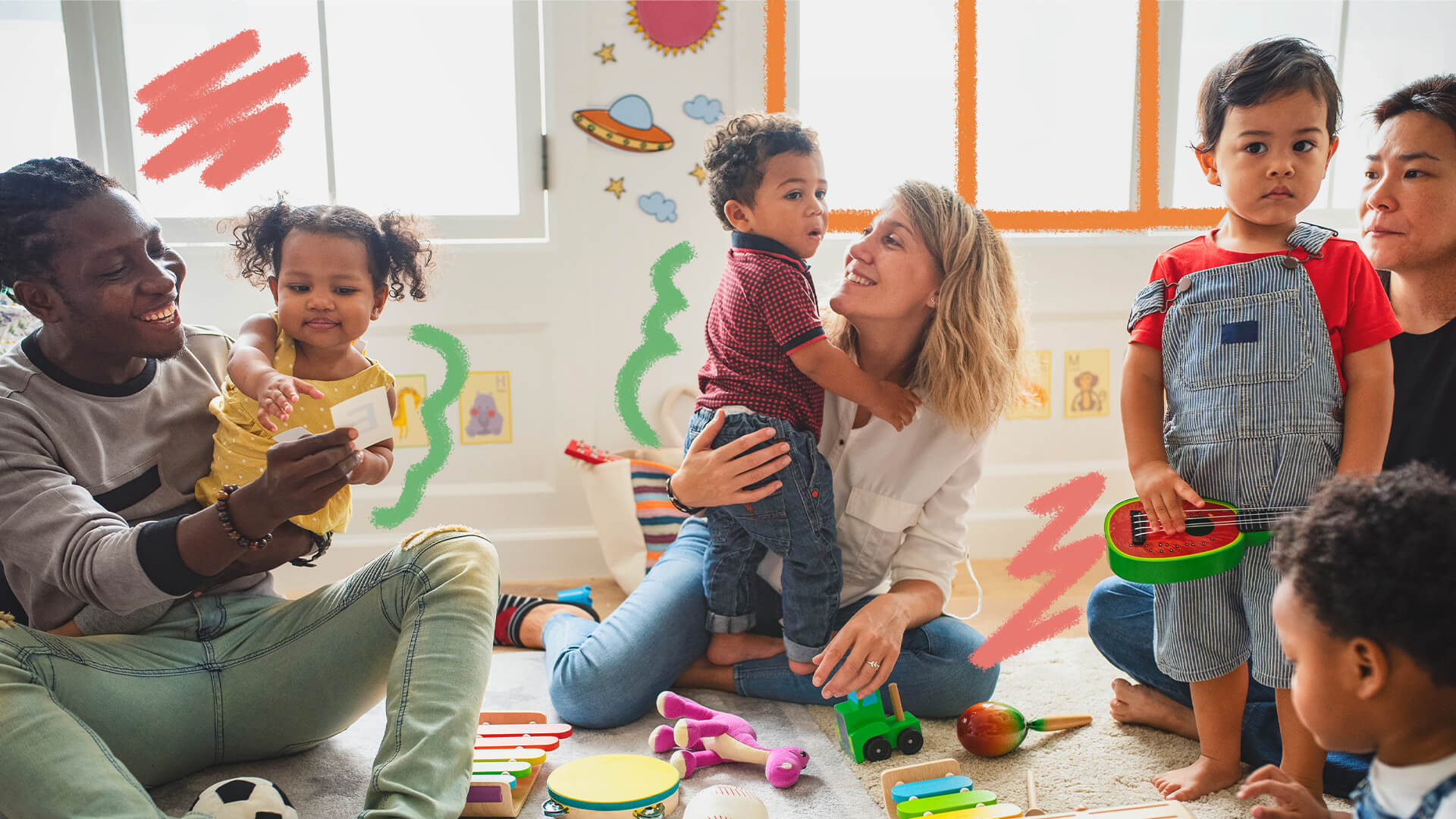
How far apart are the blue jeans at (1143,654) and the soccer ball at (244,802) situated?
124 cm

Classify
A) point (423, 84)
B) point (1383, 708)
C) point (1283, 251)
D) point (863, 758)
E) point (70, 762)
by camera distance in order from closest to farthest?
1. point (1383, 708)
2. point (70, 762)
3. point (1283, 251)
4. point (863, 758)
5. point (423, 84)

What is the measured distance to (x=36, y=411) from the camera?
3.92 ft

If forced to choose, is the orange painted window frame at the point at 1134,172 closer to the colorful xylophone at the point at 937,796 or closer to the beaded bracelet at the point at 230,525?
the colorful xylophone at the point at 937,796

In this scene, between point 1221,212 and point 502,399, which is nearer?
point 502,399

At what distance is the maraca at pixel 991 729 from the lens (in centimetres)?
147

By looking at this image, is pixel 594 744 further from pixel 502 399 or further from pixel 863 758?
pixel 502 399

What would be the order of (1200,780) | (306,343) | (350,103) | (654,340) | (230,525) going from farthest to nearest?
(654,340) < (350,103) < (306,343) < (1200,780) < (230,525)

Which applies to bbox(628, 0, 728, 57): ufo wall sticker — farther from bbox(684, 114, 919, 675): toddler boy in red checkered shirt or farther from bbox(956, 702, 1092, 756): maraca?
bbox(956, 702, 1092, 756): maraca

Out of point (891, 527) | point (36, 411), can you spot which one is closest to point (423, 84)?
point (36, 411)

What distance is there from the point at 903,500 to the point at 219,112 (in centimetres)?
187

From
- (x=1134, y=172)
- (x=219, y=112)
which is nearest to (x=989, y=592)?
(x=1134, y=172)

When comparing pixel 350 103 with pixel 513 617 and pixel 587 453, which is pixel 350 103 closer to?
pixel 587 453

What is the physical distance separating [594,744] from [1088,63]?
2.19 meters

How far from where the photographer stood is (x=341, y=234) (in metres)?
1.41
